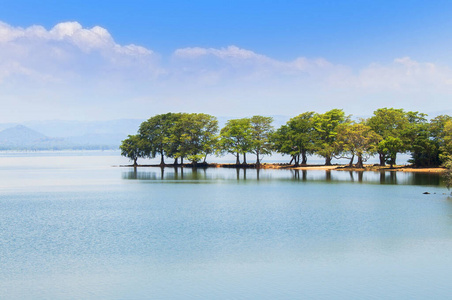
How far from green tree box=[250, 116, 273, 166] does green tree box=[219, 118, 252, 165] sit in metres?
1.13

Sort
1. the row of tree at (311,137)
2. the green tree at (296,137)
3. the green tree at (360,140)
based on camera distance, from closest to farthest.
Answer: the row of tree at (311,137) → the green tree at (360,140) → the green tree at (296,137)

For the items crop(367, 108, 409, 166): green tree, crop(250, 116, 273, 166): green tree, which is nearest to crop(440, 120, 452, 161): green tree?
crop(367, 108, 409, 166): green tree

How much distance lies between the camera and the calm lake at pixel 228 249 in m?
16.8

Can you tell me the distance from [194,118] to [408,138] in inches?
1770

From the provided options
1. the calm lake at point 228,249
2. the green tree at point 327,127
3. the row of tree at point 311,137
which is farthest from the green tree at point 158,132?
the calm lake at point 228,249

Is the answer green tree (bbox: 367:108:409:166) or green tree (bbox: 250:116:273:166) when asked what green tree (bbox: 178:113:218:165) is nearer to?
green tree (bbox: 250:116:273:166)

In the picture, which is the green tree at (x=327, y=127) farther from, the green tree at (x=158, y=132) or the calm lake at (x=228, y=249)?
the calm lake at (x=228, y=249)

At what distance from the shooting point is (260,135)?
3976 inches

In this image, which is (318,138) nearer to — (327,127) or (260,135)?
(327,127)

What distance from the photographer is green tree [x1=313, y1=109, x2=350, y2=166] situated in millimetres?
90125

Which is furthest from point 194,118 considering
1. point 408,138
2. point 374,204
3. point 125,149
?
point 374,204

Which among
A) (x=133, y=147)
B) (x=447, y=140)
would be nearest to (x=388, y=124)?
(x=447, y=140)

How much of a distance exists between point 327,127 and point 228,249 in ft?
239

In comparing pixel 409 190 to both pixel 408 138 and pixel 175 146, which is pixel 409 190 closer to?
pixel 408 138
